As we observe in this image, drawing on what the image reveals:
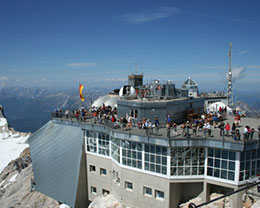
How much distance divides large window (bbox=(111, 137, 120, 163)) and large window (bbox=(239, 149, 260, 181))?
12145 millimetres

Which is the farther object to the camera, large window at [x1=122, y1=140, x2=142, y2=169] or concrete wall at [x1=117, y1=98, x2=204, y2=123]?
concrete wall at [x1=117, y1=98, x2=204, y2=123]

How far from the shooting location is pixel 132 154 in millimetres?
23547

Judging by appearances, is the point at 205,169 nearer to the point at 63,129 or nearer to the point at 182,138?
the point at 182,138

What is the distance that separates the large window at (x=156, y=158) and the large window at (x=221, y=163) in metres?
4.21

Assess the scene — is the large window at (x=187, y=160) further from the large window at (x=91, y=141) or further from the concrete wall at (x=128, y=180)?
the large window at (x=91, y=141)

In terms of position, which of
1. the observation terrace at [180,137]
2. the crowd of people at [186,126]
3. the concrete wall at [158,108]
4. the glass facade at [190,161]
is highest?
the concrete wall at [158,108]

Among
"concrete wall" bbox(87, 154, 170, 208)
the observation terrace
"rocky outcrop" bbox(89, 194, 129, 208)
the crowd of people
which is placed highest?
the crowd of people

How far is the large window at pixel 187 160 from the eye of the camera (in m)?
21.4

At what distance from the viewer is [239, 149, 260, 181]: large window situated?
20203 mm

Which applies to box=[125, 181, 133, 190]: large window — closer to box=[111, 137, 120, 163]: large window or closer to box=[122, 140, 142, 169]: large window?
box=[122, 140, 142, 169]: large window

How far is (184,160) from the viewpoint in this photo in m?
21.5

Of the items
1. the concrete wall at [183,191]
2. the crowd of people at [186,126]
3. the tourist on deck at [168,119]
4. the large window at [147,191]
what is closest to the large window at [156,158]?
the crowd of people at [186,126]

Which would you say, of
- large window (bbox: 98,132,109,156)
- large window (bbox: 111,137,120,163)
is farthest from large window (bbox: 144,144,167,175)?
large window (bbox: 98,132,109,156)

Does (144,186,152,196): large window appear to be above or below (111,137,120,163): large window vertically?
below
